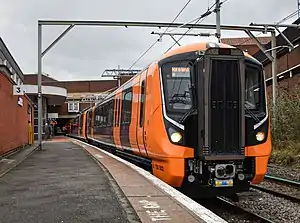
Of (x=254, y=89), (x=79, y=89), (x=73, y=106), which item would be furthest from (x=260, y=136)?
(x=79, y=89)

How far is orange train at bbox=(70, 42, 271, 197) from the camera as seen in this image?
8.74m

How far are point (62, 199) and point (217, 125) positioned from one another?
3.16 metres

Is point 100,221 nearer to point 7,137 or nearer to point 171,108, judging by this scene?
point 171,108

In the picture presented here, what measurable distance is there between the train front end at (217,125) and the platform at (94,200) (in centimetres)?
95

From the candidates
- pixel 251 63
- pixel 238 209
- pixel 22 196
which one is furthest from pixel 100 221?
pixel 251 63

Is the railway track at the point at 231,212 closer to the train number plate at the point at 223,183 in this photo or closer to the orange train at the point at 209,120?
the orange train at the point at 209,120

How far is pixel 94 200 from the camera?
751 centimetres

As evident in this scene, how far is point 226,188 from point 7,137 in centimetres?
1201

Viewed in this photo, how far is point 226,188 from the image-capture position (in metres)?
8.95

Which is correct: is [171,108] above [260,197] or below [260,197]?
above

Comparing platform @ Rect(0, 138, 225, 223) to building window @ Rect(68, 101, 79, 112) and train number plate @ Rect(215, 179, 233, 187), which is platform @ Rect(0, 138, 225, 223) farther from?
building window @ Rect(68, 101, 79, 112)

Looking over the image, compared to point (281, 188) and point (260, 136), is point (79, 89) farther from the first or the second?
point (260, 136)

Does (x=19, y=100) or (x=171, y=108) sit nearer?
(x=171, y=108)

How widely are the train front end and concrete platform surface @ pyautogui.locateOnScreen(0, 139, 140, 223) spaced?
1755 mm
